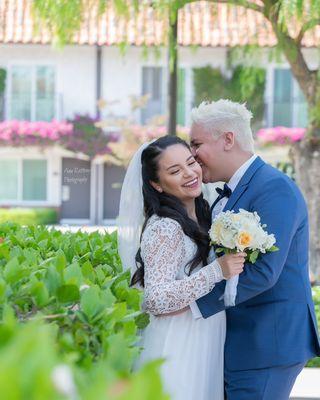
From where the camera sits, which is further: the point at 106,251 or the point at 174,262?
the point at 106,251

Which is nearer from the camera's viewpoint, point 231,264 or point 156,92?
point 231,264

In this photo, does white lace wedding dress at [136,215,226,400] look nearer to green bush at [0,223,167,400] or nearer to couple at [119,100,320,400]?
couple at [119,100,320,400]

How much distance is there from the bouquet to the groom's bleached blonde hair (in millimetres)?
400

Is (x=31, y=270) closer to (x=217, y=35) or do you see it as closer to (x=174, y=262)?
(x=174, y=262)

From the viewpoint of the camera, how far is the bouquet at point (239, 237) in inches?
124

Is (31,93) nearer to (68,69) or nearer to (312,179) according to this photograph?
(68,69)

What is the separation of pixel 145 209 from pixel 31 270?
2.23ft

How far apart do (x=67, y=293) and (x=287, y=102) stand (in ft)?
103

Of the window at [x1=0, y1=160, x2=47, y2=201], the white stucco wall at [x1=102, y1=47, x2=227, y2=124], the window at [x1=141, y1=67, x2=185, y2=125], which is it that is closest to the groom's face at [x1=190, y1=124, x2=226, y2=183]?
the white stucco wall at [x1=102, y1=47, x2=227, y2=124]

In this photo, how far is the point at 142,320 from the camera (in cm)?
331

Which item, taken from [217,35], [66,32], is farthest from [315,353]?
[217,35]

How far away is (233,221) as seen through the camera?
318 centimetres

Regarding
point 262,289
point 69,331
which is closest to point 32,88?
point 262,289

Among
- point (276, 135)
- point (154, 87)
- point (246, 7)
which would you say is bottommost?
point (276, 135)
